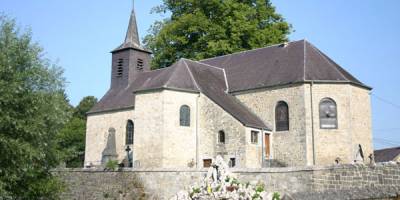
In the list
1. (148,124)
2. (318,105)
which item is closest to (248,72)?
(318,105)

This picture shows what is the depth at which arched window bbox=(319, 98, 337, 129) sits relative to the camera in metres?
24.7

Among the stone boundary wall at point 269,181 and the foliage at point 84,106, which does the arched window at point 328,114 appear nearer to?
the stone boundary wall at point 269,181

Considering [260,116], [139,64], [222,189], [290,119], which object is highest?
[139,64]

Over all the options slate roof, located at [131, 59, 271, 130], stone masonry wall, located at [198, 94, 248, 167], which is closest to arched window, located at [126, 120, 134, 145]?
slate roof, located at [131, 59, 271, 130]

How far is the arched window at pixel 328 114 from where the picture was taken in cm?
2470

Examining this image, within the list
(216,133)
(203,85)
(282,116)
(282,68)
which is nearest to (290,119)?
(282,116)

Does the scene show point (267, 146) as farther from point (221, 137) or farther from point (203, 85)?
point (203, 85)

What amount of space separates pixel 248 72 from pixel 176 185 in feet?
37.9

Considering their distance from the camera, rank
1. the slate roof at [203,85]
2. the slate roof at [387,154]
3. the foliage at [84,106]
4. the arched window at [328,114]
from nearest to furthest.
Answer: the arched window at [328,114]
the slate roof at [203,85]
the slate roof at [387,154]
the foliage at [84,106]

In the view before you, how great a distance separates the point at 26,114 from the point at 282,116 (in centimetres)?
1461

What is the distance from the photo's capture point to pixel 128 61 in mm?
33375

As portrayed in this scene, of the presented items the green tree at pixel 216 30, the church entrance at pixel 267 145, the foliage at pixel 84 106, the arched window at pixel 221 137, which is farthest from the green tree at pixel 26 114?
the foliage at pixel 84 106

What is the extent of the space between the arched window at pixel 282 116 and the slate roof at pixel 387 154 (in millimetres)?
9712

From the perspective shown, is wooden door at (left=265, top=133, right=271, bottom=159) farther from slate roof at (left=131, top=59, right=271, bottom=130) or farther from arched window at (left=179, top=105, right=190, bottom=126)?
arched window at (left=179, top=105, right=190, bottom=126)
